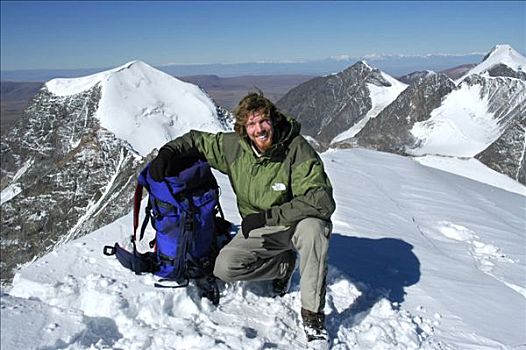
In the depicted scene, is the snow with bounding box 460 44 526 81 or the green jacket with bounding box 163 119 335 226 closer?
the green jacket with bounding box 163 119 335 226

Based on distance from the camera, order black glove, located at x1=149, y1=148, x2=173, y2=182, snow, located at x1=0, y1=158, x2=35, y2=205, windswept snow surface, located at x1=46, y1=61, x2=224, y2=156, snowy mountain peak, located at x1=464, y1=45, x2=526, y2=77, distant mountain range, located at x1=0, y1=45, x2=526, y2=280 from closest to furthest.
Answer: black glove, located at x1=149, y1=148, x2=173, y2=182 < distant mountain range, located at x1=0, y1=45, x2=526, y2=280 < windswept snow surface, located at x1=46, y1=61, x2=224, y2=156 < snow, located at x1=0, y1=158, x2=35, y2=205 < snowy mountain peak, located at x1=464, y1=45, x2=526, y2=77

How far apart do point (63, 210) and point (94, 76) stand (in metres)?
30.8

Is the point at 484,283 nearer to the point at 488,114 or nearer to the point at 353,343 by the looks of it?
the point at 353,343

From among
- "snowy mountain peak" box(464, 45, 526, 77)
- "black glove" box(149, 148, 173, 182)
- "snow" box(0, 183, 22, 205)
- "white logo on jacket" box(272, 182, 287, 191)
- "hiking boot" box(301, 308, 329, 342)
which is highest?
"snowy mountain peak" box(464, 45, 526, 77)

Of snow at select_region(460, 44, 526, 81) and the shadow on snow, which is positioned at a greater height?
snow at select_region(460, 44, 526, 81)

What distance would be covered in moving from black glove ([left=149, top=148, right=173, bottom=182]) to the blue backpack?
0.07 metres

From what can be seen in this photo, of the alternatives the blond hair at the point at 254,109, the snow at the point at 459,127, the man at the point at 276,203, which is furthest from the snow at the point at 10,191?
the blond hair at the point at 254,109

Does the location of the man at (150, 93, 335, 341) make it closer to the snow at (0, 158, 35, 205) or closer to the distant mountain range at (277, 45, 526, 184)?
the distant mountain range at (277, 45, 526, 184)

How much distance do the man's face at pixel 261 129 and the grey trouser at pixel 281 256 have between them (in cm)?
84

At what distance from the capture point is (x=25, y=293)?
5.15m

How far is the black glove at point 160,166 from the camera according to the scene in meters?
5.05

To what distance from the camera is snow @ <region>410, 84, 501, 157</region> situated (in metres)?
84.8

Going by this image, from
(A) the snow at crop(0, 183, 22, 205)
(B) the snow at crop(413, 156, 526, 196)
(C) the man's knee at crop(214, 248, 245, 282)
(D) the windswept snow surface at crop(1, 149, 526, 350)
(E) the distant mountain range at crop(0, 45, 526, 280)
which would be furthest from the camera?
(A) the snow at crop(0, 183, 22, 205)

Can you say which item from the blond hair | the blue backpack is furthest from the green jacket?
the blue backpack
